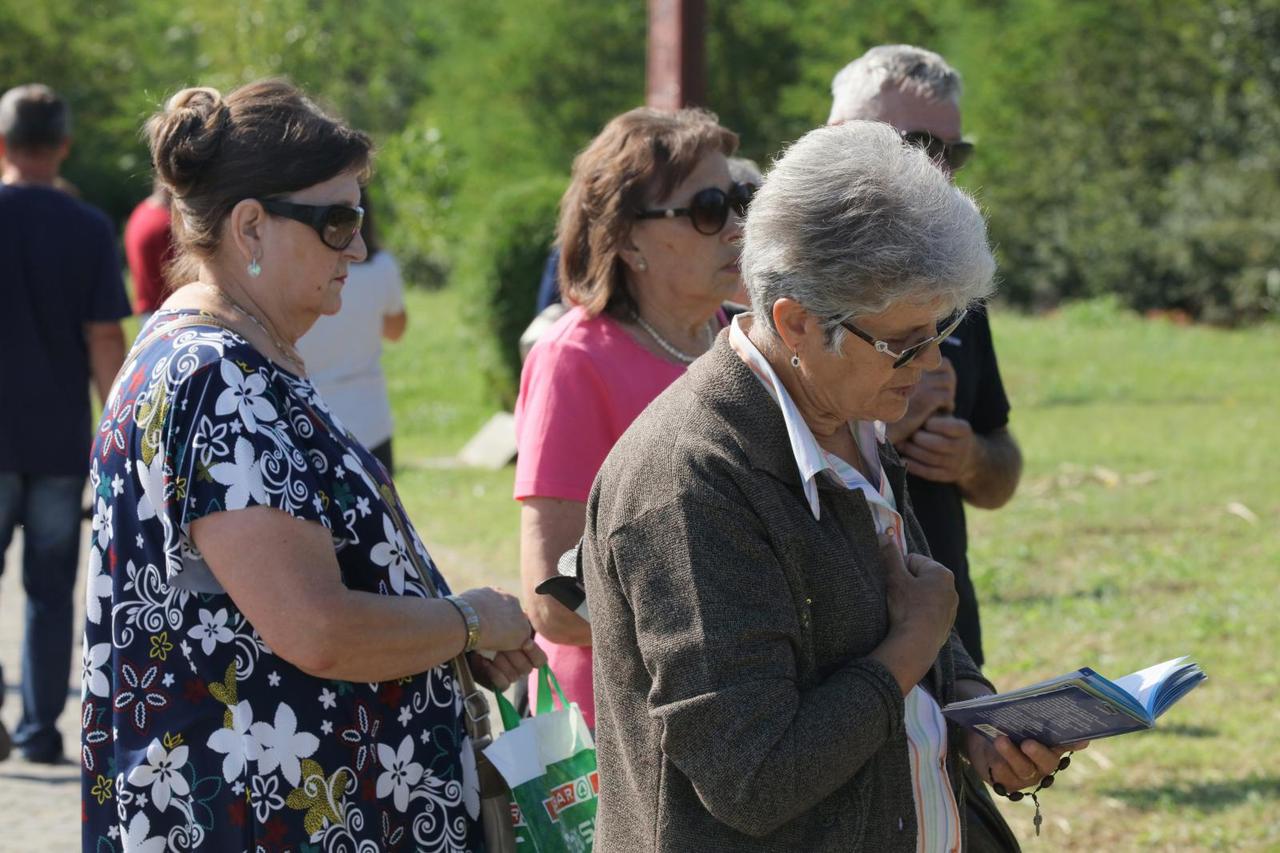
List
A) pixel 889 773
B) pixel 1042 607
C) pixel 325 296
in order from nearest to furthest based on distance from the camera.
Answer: pixel 889 773, pixel 325 296, pixel 1042 607

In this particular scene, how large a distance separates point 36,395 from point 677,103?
9.69 ft

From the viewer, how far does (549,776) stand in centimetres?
259

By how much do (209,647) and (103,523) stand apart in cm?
28

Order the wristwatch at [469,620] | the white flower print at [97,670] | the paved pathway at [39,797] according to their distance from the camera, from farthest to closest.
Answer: the paved pathway at [39,797]
the wristwatch at [469,620]
the white flower print at [97,670]

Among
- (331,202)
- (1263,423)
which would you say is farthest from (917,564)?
(1263,423)

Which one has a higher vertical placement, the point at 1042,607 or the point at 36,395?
the point at 36,395

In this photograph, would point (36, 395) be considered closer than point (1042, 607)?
Yes

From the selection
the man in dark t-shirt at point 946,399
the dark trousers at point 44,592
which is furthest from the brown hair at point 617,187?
the dark trousers at point 44,592

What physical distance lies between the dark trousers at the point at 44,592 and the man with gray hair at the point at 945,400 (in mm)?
3519

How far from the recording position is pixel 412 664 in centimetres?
234

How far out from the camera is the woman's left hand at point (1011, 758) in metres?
2.24

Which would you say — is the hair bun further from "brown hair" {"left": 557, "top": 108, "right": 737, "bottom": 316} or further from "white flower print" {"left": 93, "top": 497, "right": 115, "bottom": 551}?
"brown hair" {"left": 557, "top": 108, "right": 737, "bottom": 316}

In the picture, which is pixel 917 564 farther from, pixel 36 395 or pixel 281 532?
pixel 36 395

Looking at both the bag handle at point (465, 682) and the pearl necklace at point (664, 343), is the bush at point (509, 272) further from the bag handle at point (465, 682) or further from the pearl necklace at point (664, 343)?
the bag handle at point (465, 682)
